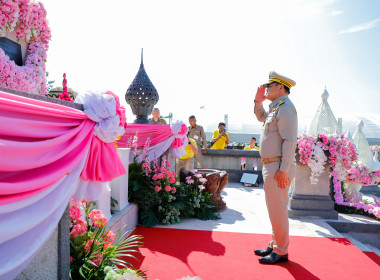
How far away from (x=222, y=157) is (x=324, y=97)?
180 inches

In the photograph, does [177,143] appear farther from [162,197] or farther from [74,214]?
[74,214]

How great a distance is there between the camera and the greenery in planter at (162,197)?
455cm

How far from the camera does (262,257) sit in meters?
3.31

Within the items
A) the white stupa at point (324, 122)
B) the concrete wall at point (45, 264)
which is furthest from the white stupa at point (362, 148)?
the concrete wall at point (45, 264)

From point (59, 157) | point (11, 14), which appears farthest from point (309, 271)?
point (11, 14)

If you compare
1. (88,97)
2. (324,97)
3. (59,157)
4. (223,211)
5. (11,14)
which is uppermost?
(11,14)

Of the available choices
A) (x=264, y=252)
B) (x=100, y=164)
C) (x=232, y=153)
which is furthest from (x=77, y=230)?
(x=232, y=153)

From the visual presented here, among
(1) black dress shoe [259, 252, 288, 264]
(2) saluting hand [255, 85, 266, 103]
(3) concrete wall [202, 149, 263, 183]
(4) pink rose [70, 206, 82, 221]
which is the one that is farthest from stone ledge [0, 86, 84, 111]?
(3) concrete wall [202, 149, 263, 183]

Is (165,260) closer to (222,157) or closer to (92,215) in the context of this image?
(92,215)

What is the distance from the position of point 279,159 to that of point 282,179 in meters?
0.24

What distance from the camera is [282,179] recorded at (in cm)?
314

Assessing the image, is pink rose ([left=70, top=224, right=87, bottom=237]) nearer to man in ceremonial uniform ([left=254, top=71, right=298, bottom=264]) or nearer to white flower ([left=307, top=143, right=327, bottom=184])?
man in ceremonial uniform ([left=254, top=71, right=298, bottom=264])

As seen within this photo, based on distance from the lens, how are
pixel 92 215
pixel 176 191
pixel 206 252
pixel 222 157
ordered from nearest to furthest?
pixel 92 215 → pixel 206 252 → pixel 176 191 → pixel 222 157

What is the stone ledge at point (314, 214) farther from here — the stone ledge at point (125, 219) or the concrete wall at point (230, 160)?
the concrete wall at point (230, 160)
